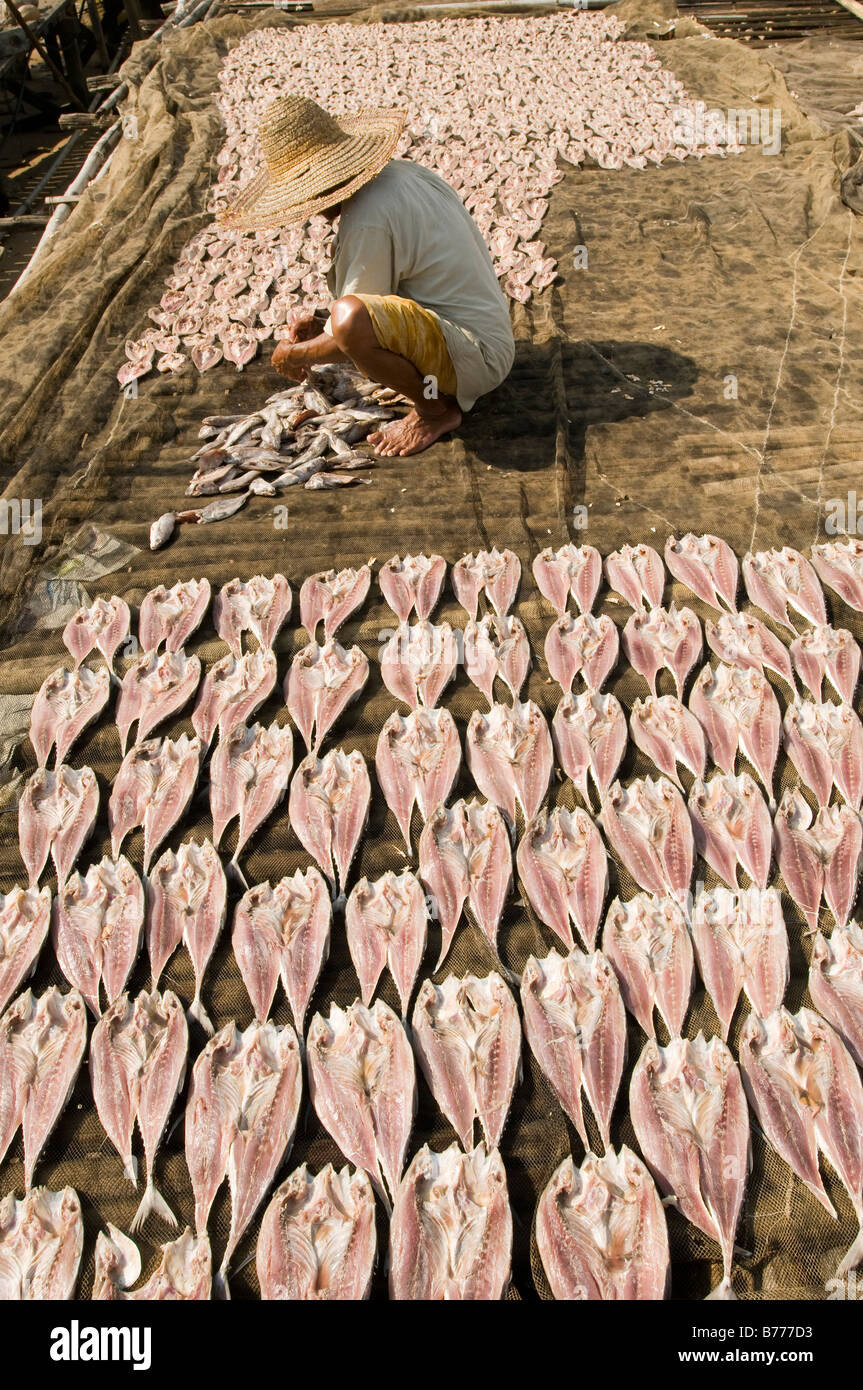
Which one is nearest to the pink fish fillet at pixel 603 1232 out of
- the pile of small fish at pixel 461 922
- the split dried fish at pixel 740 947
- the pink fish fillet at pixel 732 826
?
the pile of small fish at pixel 461 922

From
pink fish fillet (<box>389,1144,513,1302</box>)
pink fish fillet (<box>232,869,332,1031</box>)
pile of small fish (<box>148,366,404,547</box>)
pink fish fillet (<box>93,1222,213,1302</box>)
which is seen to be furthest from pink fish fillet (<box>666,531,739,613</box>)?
pink fish fillet (<box>93,1222,213,1302</box>)

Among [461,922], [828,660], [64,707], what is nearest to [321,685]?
[64,707]

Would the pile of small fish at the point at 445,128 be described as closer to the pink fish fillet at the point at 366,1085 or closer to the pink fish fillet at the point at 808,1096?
the pink fish fillet at the point at 366,1085

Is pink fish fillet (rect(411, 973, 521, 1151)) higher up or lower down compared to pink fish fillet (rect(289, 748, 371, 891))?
lower down

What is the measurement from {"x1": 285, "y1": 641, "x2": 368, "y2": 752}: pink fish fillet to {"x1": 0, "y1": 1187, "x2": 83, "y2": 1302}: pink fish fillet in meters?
1.38

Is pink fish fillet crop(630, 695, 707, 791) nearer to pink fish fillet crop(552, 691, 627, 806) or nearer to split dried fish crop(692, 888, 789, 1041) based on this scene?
pink fish fillet crop(552, 691, 627, 806)

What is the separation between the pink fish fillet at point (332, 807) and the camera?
2.54m

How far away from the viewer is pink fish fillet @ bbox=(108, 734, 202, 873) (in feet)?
8.56

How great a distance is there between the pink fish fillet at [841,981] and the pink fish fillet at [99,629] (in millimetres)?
2462

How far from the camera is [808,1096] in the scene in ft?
6.63

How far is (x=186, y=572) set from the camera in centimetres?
343

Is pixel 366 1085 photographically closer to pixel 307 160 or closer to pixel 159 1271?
pixel 159 1271

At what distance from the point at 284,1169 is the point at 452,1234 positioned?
42cm
